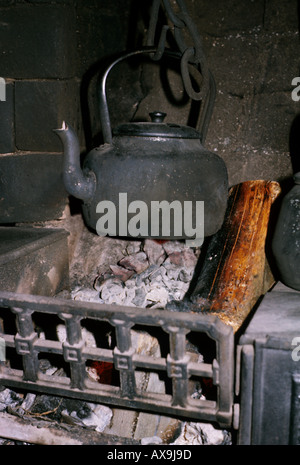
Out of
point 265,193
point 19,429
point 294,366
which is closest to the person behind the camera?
point 294,366

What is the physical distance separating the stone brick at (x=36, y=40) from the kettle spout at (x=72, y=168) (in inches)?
37.1

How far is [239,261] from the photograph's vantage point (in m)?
2.19

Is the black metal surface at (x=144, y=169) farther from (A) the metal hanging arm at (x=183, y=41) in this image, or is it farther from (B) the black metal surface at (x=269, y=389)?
(B) the black metal surface at (x=269, y=389)

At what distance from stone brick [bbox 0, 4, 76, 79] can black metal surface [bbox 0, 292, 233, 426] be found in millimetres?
1451

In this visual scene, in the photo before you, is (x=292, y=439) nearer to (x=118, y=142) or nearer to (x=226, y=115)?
(x=118, y=142)

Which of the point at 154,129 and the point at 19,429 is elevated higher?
the point at 154,129

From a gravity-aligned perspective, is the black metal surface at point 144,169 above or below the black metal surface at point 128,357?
above

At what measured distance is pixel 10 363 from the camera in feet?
7.40

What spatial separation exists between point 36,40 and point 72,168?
1155 millimetres

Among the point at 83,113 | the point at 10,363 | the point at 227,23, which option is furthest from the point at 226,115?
the point at 10,363

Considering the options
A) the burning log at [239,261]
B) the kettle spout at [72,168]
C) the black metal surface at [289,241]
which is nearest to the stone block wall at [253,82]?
the burning log at [239,261]

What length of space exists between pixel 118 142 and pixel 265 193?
106 cm

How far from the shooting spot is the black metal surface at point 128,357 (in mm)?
1394
